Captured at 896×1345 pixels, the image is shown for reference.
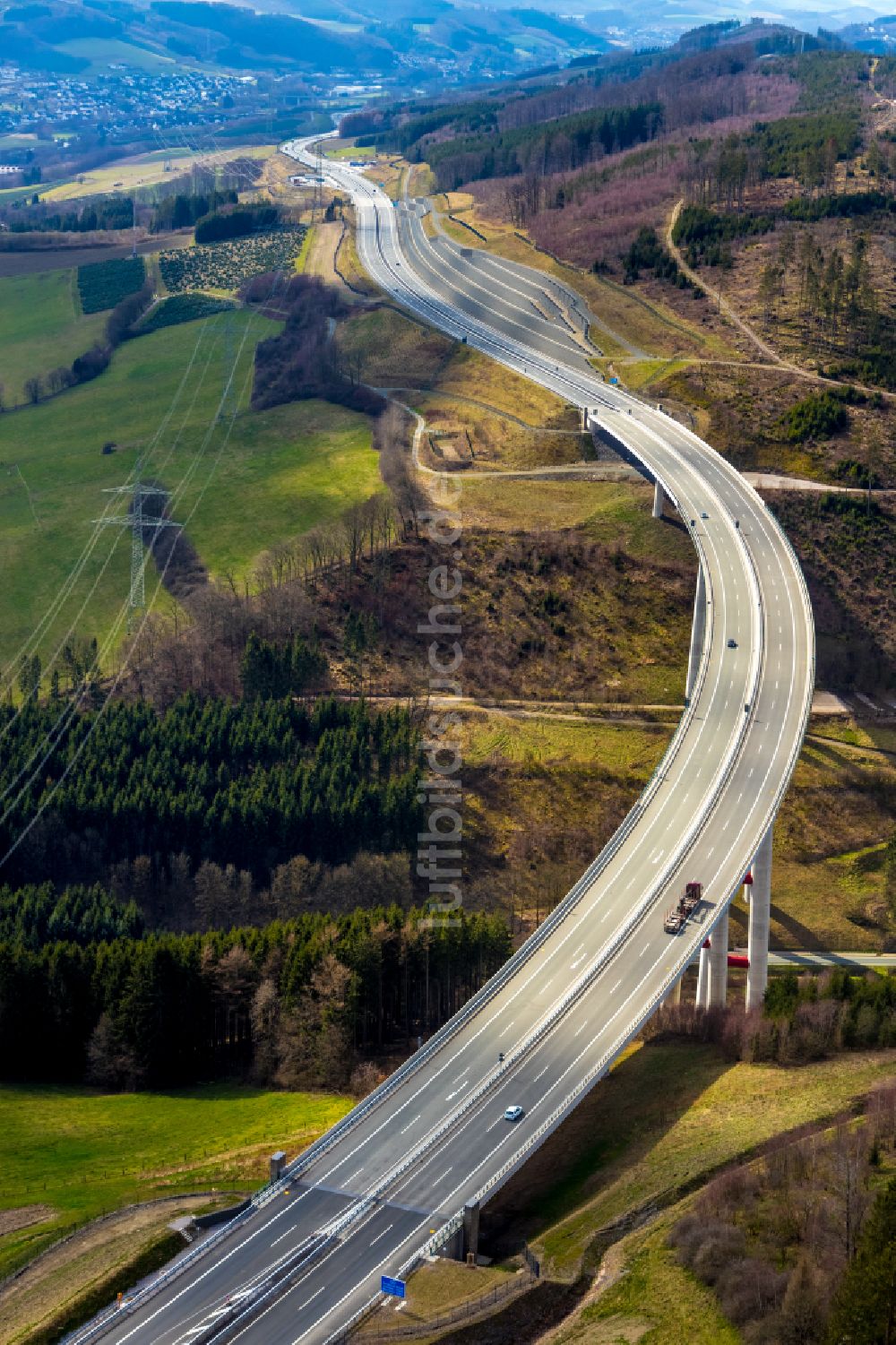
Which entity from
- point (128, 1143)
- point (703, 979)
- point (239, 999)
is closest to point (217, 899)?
point (239, 999)

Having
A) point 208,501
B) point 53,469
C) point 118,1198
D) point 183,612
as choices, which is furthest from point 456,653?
point 118,1198

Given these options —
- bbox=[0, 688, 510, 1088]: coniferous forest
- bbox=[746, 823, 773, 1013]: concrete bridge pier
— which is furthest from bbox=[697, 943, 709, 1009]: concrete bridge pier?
bbox=[0, 688, 510, 1088]: coniferous forest

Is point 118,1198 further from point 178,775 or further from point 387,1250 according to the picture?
point 178,775

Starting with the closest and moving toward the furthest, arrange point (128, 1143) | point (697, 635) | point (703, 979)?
point (128, 1143) → point (703, 979) → point (697, 635)

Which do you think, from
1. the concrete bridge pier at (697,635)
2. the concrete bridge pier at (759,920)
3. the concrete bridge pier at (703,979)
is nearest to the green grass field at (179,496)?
the concrete bridge pier at (697,635)

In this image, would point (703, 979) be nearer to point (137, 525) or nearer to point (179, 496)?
point (137, 525)

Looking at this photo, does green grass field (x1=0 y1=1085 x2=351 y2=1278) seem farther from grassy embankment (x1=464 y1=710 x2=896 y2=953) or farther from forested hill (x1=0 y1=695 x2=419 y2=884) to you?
grassy embankment (x1=464 y1=710 x2=896 y2=953)
